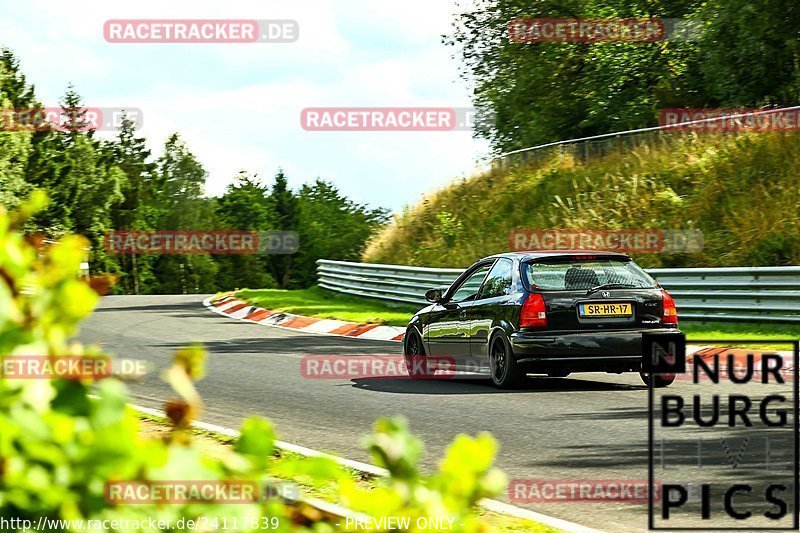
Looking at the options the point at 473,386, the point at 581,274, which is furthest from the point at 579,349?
the point at 473,386

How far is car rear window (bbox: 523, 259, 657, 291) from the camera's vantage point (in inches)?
488

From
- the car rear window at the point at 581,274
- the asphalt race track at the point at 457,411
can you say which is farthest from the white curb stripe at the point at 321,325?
the car rear window at the point at 581,274

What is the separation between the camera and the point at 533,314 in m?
12.1

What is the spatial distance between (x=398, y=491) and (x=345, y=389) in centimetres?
1129

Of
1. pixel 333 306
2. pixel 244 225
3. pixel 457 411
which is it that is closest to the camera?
pixel 457 411

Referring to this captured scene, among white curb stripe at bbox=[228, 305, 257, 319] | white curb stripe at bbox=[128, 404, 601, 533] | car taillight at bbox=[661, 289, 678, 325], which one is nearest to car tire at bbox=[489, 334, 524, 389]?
car taillight at bbox=[661, 289, 678, 325]

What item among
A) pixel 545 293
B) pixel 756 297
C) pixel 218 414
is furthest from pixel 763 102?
pixel 218 414

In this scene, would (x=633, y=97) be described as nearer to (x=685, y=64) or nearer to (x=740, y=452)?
(x=685, y=64)

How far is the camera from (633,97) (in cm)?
3759

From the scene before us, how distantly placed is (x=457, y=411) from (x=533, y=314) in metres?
1.72

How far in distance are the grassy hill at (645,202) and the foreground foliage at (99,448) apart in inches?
801

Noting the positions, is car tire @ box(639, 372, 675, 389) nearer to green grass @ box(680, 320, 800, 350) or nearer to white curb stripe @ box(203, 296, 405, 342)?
green grass @ box(680, 320, 800, 350)

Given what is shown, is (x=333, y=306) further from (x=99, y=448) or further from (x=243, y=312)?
(x=99, y=448)

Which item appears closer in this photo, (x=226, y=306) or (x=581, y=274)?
(x=581, y=274)
